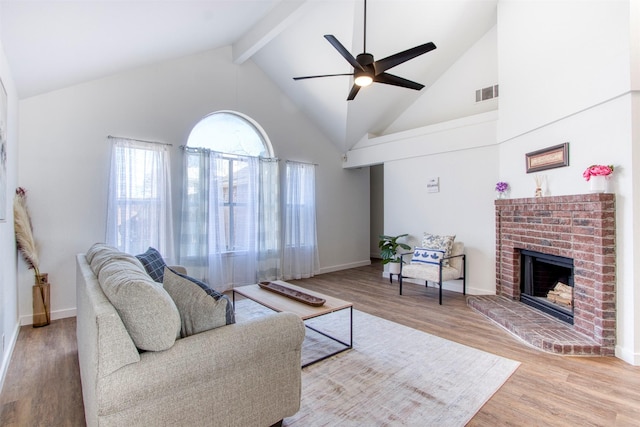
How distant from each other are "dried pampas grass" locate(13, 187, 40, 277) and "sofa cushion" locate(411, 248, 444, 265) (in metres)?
4.69

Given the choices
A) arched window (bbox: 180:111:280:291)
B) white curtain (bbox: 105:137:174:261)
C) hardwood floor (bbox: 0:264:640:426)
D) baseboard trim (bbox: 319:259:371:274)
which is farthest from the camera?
baseboard trim (bbox: 319:259:371:274)

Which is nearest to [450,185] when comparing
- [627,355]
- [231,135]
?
[627,355]

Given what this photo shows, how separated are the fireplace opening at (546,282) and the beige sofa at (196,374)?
10.2 feet

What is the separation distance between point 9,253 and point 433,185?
5.32 m

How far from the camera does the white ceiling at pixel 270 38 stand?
2396 millimetres

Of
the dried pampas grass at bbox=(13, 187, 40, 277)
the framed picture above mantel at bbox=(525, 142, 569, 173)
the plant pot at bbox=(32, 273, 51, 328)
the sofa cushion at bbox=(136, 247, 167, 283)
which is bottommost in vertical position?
the plant pot at bbox=(32, 273, 51, 328)

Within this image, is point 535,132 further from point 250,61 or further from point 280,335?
point 250,61

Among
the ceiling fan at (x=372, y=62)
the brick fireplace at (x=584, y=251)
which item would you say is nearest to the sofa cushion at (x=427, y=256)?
the brick fireplace at (x=584, y=251)

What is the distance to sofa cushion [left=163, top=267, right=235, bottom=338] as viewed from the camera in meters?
1.60

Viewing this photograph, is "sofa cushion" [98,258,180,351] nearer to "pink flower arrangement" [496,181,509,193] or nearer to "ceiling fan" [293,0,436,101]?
"ceiling fan" [293,0,436,101]

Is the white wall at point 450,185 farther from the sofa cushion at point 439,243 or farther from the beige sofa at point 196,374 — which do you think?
the beige sofa at point 196,374

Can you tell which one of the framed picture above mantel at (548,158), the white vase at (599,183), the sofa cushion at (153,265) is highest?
the framed picture above mantel at (548,158)

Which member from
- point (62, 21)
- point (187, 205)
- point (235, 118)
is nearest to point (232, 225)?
point (187, 205)

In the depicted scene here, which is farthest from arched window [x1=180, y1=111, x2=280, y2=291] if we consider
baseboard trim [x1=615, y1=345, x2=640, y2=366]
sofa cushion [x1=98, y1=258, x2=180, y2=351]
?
baseboard trim [x1=615, y1=345, x2=640, y2=366]
